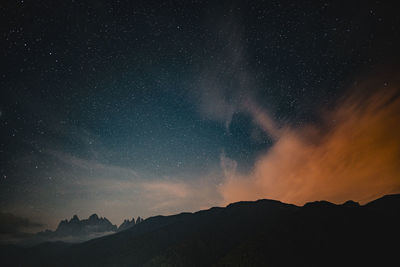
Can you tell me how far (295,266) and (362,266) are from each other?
22.8 metres

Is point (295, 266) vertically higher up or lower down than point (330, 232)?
lower down

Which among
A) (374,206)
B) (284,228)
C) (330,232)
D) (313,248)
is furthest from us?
(374,206)

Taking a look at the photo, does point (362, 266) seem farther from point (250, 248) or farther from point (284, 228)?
point (250, 248)

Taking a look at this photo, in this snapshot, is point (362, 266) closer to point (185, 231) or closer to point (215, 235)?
point (215, 235)

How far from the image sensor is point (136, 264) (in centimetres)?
14362

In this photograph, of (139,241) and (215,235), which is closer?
(215,235)

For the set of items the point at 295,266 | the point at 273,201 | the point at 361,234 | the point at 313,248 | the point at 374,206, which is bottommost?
the point at 295,266

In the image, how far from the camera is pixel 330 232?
86438 mm

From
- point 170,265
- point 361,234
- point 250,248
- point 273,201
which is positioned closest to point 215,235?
point 170,265

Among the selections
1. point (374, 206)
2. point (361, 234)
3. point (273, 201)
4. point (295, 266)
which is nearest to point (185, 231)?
point (273, 201)

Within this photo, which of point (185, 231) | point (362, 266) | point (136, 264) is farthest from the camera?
Result: point (185, 231)

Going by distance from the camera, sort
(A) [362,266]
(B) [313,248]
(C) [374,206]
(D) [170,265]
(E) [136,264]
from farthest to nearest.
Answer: (E) [136,264]
(C) [374,206]
(D) [170,265]
(B) [313,248]
(A) [362,266]

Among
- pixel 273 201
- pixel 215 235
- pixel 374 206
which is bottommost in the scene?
pixel 215 235

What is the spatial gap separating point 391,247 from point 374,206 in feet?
264
